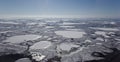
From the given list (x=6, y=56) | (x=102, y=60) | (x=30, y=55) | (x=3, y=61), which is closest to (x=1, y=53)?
(x=6, y=56)

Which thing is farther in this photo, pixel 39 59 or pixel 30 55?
pixel 30 55

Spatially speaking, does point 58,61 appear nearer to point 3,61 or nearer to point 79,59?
point 79,59

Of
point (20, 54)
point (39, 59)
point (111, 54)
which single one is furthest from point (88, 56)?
point (20, 54)

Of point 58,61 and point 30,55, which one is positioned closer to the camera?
point 58,61

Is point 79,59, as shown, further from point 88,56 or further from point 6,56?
point 6,56

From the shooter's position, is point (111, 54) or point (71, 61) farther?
point (111, 54)

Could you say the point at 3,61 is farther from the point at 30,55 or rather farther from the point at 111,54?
the point at 111,54

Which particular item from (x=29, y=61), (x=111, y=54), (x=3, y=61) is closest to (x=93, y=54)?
(x=111, y=54)
